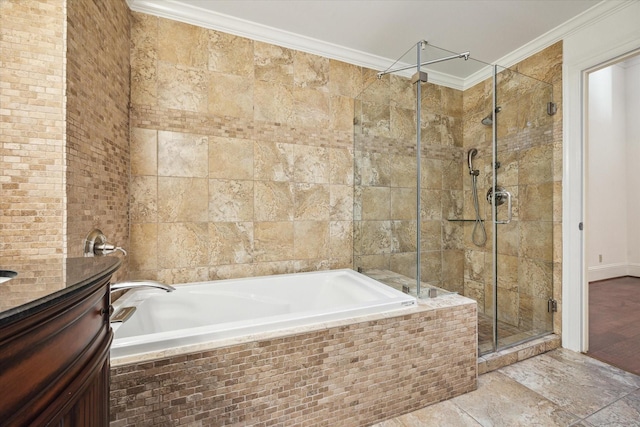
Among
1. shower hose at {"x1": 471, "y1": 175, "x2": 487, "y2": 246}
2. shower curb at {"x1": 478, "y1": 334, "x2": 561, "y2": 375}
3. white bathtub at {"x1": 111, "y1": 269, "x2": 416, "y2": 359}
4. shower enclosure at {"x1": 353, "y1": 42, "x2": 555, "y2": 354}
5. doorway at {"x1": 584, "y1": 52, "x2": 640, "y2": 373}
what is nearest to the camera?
white bathtub at {"x1": 111, "y1": 269, "x2": 416, "y2": 359}

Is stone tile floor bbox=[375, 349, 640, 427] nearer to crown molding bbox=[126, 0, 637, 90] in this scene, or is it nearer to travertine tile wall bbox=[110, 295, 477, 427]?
travertine tile wall bbox=[110, 295, 477, 427]

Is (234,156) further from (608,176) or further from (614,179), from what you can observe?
(614,179)

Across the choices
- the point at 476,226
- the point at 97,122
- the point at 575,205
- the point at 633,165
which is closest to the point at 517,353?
the point at 476,226

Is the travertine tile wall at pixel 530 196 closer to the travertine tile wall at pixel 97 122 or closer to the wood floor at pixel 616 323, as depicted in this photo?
the wood floor at pixel 616 323

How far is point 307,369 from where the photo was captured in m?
1.27

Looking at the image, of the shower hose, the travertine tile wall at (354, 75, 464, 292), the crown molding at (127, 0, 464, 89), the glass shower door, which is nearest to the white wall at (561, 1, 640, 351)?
the glass shower door

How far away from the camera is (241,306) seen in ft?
6.36

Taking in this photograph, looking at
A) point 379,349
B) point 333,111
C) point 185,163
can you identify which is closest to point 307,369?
point 379,349

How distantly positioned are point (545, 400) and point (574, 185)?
151cm

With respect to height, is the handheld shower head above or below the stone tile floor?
above

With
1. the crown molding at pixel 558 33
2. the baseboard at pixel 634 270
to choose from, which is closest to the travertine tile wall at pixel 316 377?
the crown molding at pixel 558 33

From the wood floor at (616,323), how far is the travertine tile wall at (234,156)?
1961 mm

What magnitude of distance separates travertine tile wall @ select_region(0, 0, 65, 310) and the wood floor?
3.39 metres

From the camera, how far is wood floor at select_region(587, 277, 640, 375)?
6.41ft
